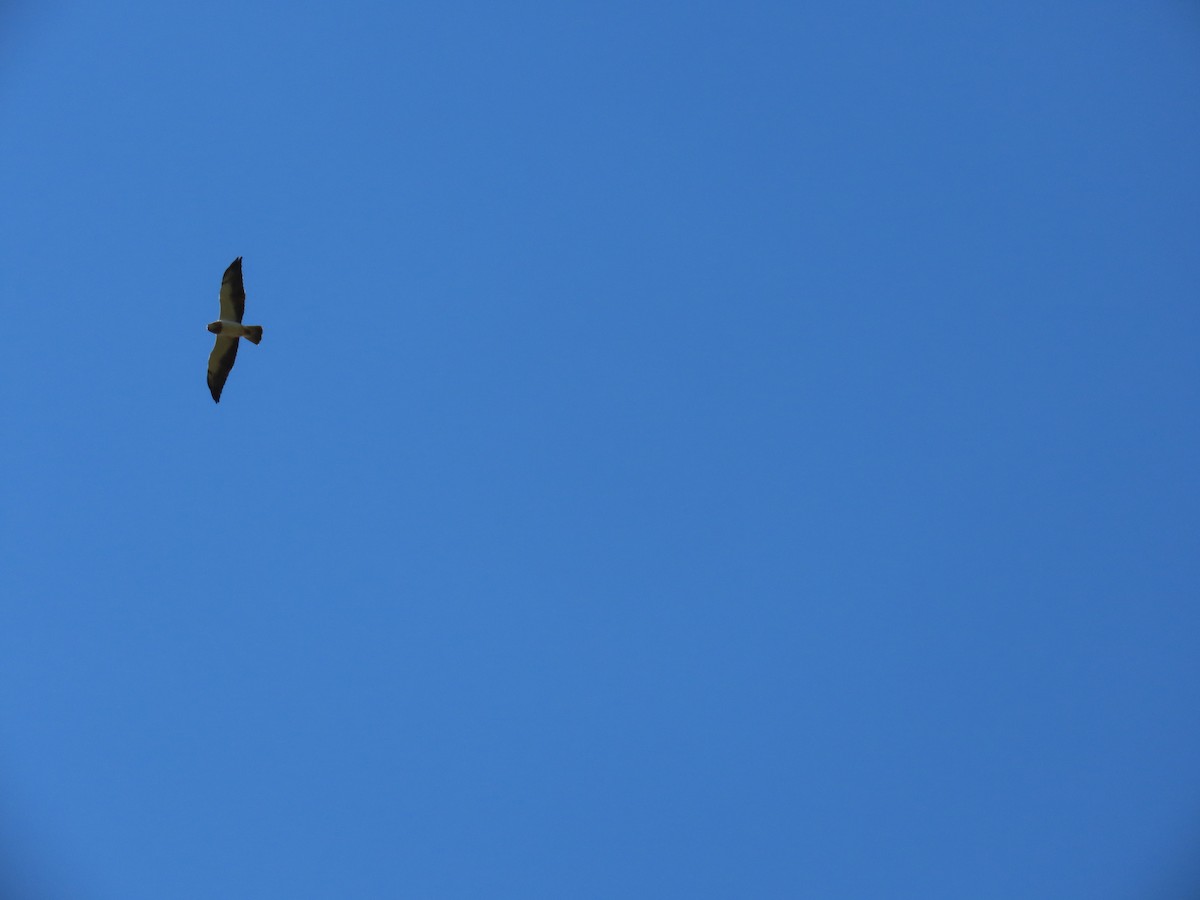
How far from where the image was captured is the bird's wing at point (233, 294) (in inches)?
810

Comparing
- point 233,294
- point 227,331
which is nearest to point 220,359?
point 227,331

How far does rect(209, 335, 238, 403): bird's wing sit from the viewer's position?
70.2ft

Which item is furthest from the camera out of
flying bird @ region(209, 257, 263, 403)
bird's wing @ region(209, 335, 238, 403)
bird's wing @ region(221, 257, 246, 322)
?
bird's wing @ region(209, 335, 238, 403)

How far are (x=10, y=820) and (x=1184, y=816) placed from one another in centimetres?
5430

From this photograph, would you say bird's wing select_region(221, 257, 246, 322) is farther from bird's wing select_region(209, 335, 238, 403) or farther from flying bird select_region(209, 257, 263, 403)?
bird's wing select_region(209, 335, 238, 403)

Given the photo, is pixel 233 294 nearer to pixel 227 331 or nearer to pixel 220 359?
pixel 227 331

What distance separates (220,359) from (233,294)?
1566 mm

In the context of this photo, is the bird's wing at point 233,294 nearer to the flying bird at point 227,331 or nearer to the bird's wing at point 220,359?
the flying bird at point 227,331

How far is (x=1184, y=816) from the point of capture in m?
40.2

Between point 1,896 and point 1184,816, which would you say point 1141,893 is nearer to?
point 1184,816

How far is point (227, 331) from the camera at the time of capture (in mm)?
21219

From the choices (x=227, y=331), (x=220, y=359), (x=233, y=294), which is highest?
(x=233, y=294)

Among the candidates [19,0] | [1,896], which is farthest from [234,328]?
[1,896]

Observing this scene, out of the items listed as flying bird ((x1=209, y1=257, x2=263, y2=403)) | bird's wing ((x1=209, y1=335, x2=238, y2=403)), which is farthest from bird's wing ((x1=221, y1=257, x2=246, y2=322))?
bird's wing ((x1=209, y1=335, x2=238, y2=403))
